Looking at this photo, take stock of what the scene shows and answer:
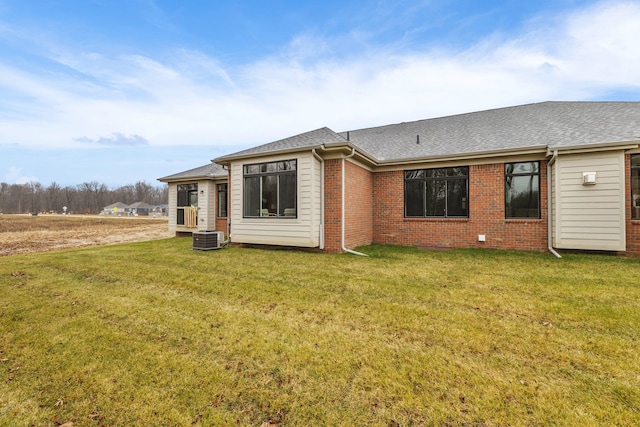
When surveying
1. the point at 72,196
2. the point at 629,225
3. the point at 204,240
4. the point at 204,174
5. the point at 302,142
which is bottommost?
the point at 204,240

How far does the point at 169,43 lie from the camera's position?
40.2ft

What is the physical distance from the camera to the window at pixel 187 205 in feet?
45.6

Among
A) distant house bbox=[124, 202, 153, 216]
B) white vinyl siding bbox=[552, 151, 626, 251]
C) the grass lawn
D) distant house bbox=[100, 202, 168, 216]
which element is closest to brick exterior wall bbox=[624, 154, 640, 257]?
white vinyl siding bbox=[552, 151, 626, 251]

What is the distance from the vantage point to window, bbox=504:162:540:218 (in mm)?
8039

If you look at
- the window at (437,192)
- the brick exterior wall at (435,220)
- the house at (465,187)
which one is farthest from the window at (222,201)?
the window at (437,192)

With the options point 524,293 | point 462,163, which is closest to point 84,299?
point 524,293

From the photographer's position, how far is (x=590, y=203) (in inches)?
279

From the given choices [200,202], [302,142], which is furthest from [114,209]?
[302,142]

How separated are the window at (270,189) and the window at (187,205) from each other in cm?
600

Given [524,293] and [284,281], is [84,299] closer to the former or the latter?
[284,281]

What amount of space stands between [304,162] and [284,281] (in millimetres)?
3929

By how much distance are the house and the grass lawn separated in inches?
103

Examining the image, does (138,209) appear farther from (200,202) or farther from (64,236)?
(200,202)

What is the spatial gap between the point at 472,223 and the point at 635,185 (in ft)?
Result: 12.1
